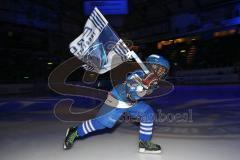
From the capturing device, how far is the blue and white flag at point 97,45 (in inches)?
169

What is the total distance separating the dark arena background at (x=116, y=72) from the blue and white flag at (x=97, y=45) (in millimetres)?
947

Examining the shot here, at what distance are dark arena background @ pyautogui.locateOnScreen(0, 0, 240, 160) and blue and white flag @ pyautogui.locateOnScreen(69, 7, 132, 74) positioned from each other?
0.95 metres

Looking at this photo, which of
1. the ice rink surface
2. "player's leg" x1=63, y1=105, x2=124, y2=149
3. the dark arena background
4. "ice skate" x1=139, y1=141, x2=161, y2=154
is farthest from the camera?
the dark arena background

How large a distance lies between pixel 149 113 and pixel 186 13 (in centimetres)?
1961

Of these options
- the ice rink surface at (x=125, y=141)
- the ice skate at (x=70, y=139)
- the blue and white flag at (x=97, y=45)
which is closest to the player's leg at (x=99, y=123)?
the ice skate at (x=70, y=139)

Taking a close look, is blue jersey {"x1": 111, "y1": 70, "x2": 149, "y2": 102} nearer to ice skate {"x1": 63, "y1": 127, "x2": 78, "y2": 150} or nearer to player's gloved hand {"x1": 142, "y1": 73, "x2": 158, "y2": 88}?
player's gloved hand {"x1": 142, "y1": 73, "x2": 158, "y2": 88}

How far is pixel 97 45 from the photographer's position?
441cm

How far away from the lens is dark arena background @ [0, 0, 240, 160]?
4530 mm

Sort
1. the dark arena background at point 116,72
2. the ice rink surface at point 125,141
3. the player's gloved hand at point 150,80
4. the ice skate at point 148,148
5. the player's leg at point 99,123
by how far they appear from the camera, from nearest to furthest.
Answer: the player's gloved hand at point 150,80
the ice rink surface at point 125,141
the ice skate at point 148,148
the player's leg at point 99,123
the dark arena background at point 116,72

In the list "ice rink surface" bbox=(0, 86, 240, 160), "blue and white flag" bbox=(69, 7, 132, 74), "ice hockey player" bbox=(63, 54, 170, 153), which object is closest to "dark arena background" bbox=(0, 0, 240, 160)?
"ice rink surface" bbox=(0, 86, 240, 160)

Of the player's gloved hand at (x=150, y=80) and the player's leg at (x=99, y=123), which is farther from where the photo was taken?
the player's leg at (x=99, y=123)

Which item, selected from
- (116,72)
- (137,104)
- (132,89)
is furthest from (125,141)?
(116,72)

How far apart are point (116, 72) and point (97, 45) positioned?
3.10m

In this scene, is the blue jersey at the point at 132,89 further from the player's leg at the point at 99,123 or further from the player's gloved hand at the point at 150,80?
the player's leg at the point at 99,123
